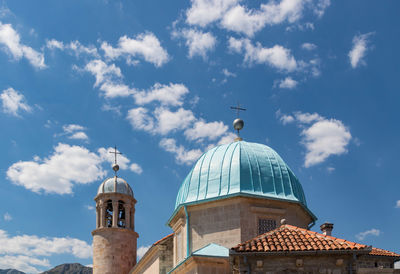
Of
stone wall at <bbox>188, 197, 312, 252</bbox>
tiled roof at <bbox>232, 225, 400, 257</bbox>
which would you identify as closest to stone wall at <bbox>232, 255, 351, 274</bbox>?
tiled roof at <bbox>232, 225, 400, 257</bbox>

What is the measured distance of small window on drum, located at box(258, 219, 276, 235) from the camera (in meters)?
15.6

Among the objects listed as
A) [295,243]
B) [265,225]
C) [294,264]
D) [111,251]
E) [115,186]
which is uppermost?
[115,186]

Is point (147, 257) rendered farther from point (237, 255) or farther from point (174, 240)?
point (237, 255)

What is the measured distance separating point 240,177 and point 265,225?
6.09ft

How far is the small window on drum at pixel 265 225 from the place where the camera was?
1562 centimetres

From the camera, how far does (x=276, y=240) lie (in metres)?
11.1

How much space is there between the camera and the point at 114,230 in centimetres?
2833

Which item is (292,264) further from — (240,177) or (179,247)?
(179,247)

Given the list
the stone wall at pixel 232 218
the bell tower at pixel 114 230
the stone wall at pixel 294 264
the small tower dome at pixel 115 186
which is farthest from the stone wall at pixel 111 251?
the stone wall at pixel 294 264

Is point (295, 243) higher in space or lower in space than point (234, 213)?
lower

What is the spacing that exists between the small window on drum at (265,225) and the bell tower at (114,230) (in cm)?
1485

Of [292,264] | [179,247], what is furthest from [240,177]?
[292,264]

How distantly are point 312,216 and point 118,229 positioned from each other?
47.9 ft

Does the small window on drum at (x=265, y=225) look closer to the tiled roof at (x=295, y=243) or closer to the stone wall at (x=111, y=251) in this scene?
the tiled roof at (x=295, y=243)
